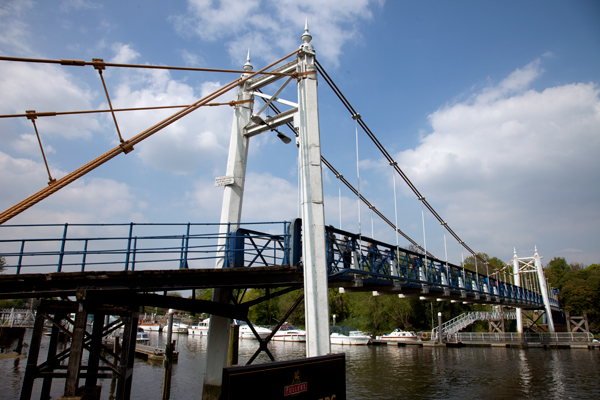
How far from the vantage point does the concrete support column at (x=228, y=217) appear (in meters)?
12.3

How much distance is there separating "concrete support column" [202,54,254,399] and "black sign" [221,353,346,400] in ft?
16.6

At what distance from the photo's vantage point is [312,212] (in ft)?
36.8

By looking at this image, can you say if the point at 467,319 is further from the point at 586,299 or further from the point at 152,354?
the point at 152,354

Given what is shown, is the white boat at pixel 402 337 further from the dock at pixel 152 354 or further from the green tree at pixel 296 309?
the dock at pixel 152 354

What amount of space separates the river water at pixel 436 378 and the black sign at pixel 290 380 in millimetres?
10675

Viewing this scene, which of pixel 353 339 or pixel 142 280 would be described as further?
pixel 353 339

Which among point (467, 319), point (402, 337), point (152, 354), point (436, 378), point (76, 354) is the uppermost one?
point (467, 319)

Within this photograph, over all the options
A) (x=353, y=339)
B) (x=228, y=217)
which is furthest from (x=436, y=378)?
(x=353, y=339)

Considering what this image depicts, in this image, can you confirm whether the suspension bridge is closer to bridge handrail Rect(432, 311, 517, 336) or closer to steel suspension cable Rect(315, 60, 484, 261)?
steel suspension cable Rect(315, 60, 484, 261)

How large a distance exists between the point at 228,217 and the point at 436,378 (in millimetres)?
16446

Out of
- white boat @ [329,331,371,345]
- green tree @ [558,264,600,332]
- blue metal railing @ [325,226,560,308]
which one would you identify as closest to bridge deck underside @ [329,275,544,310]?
blue metal railing @ [325,226,560,308]

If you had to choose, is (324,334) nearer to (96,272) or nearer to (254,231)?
(254,231)

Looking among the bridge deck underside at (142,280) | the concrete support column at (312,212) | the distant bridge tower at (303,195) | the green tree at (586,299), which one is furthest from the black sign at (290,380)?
the green tree at (586,299)

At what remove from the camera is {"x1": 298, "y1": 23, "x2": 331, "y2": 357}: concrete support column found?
34.4 feet
